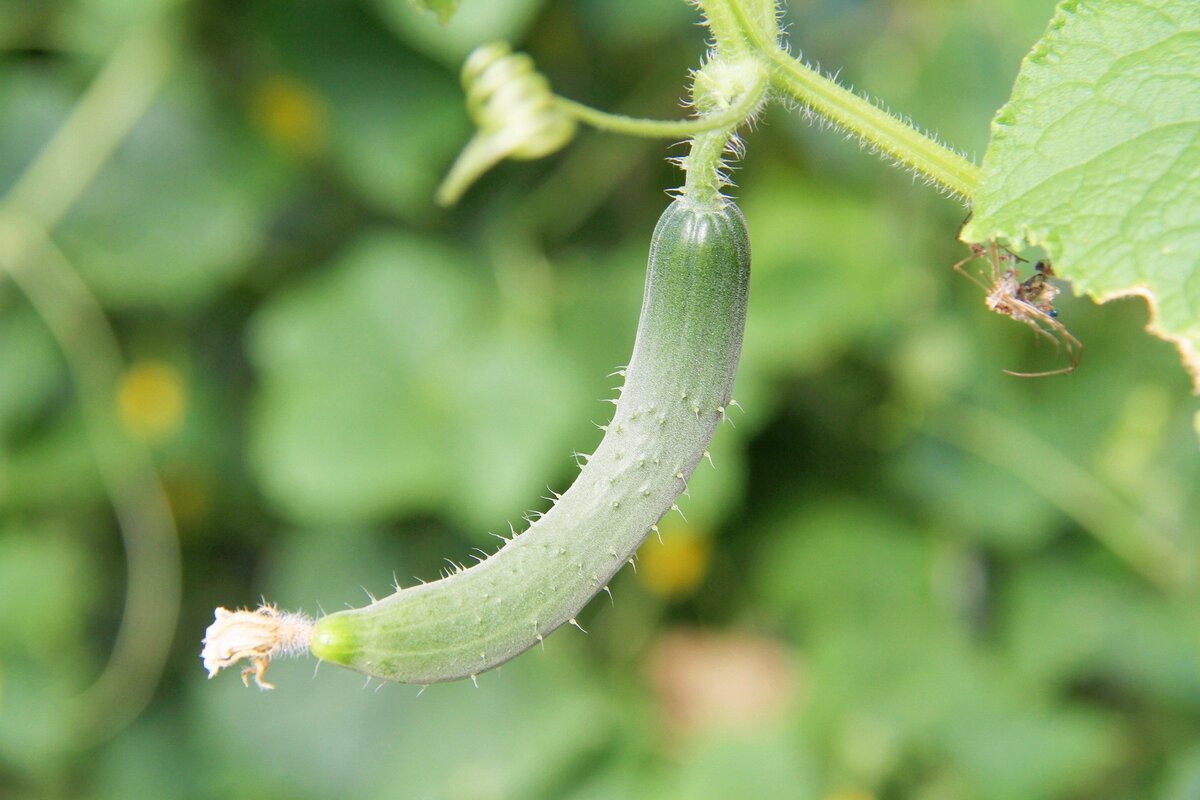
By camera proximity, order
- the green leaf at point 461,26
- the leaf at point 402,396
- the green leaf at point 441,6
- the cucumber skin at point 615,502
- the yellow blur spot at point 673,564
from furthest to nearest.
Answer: the yellow blur spot at point 673,564, the leaf at point 402,396, the green leaf at point 461,26, the green leaf at point 441,6, the cucumber skin at point 615,502

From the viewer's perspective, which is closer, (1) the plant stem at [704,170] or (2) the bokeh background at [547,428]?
(1) the plant stem at [704,170]

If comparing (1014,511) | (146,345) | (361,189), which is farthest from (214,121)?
(1014,511)

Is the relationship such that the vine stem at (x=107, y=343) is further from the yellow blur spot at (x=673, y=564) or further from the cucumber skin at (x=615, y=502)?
the cucumber skin at (x=615, y=502)

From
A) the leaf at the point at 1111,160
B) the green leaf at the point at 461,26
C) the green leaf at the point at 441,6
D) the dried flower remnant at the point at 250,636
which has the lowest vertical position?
the dried flower remnant at the point at 250,636

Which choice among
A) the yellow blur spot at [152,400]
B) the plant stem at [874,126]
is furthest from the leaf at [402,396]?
the plant stem at [874,126]

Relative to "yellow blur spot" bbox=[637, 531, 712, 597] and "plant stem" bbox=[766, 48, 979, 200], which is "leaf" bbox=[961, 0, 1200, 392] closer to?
"plant stem" bbox=[766, 48, 979, 200]

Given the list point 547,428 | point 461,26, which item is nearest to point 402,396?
point 547,428

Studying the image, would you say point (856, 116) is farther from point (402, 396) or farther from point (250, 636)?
point (402, 396)
